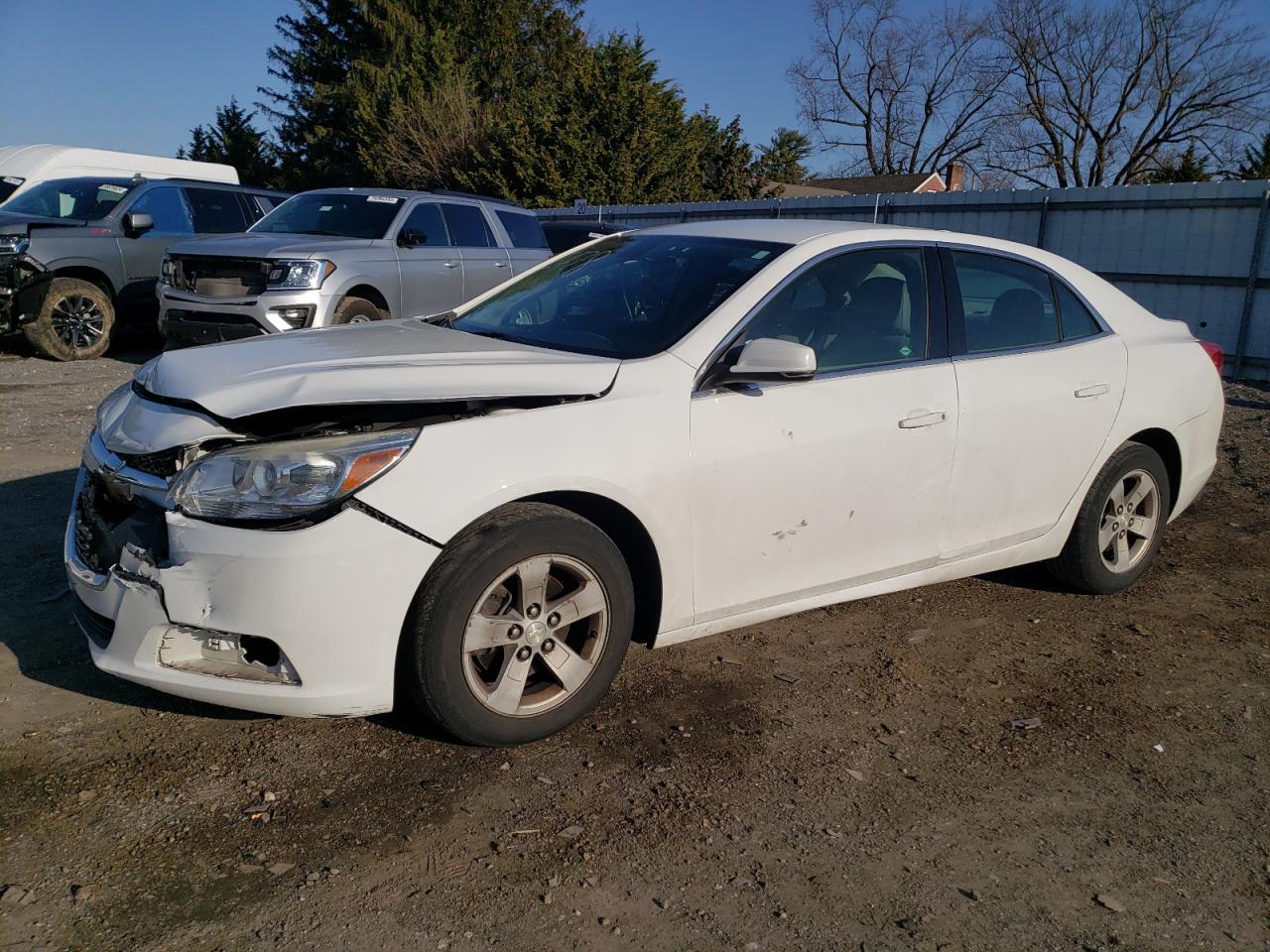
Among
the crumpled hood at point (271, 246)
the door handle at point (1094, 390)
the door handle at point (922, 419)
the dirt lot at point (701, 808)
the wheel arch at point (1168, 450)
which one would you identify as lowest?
the dirt lot at point (701, 808)

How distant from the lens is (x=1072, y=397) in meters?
4.47

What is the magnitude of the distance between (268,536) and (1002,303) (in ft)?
10.6

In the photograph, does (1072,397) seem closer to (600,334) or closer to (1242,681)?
(1242,681)

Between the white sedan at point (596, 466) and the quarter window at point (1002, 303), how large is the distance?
0.01 metres

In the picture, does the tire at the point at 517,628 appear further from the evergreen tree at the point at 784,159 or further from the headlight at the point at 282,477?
the evergreen tree at the point at 784,159

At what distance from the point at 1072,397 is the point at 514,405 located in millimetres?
2553

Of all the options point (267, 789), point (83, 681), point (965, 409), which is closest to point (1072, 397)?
point (965, 409)

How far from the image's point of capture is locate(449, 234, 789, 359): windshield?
3809 millimetres

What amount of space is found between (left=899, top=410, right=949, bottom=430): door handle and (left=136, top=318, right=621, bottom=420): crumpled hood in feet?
3.90

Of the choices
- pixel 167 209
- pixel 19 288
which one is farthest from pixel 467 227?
pixel 19 288

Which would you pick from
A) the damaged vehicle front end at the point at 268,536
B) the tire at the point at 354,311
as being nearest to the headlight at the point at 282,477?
the damaged vehicle front end at the point at 268,536

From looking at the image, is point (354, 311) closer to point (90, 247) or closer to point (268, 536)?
point (90, 247)

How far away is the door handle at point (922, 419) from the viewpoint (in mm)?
3939

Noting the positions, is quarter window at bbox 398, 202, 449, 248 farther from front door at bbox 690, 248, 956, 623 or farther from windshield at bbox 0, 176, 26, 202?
windshield at bbox 0, 176, 26, 202
